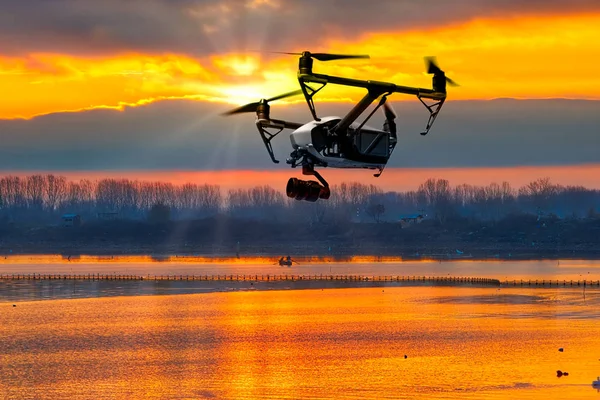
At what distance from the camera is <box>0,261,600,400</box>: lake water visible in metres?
77.7

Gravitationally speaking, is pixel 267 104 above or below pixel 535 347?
above

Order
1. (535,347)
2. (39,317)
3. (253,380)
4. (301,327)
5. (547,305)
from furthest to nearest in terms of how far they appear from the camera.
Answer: (547,305) → (39,317) → (301,327) → (535,347) → (253,380)

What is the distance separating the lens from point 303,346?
102750 mm

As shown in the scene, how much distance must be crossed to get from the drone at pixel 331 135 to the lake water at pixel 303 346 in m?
31.8

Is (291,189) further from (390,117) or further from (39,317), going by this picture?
(39,317)

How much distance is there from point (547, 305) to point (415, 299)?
21816 millimetres

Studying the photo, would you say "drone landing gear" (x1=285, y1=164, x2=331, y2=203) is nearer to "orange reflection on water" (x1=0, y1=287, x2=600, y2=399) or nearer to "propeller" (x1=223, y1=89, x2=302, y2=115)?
"propeller" (x1=223, y1=89, x2=302, y2=115)

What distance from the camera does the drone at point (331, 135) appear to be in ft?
138

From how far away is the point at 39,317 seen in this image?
129 m

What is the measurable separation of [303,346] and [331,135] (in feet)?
200

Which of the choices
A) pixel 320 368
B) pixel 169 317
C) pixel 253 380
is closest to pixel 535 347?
pixel 320 368

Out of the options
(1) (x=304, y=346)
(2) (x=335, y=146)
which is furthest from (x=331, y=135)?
(1) (x=304, y=346)

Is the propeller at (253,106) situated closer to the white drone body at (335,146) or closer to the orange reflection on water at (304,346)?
the white drone body at (335,146)

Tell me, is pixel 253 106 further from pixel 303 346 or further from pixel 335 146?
pixel 303 346
